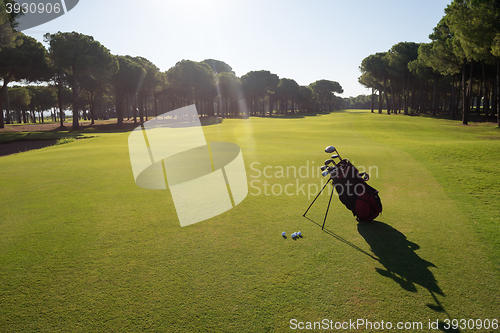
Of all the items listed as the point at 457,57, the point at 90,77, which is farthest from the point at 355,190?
the point at 90,77

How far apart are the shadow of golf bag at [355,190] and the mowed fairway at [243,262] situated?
1.44ft

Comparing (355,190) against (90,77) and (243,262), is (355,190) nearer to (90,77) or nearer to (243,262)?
(243,262)

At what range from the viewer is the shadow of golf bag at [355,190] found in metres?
6.40

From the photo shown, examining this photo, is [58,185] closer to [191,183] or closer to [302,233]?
[191,183]

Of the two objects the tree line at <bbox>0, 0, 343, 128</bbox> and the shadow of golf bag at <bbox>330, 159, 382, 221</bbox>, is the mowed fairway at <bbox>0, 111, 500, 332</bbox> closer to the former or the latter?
the shadow of golf bag at <bbox>330, 159, 382, 221</bbox>

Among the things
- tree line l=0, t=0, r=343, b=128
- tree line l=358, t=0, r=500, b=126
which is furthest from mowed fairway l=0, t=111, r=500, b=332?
tree line l=0, t=0, r=343, b=128

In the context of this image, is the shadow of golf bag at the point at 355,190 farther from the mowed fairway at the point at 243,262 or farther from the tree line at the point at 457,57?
the tree line at the point at 457,57

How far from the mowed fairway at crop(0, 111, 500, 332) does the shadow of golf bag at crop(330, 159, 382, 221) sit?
0.44m

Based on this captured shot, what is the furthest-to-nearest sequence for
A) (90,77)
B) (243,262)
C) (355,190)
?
(90,77)
(355,190)
(243,262)

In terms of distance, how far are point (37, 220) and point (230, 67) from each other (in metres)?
146

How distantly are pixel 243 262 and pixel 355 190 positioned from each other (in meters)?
3.26

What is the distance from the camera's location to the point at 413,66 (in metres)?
57.8

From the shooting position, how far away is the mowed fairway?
376 centimetres

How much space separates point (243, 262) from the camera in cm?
505
